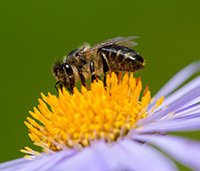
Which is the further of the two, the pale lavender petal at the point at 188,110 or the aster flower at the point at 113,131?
the pale lavender petal at the point at 188,110

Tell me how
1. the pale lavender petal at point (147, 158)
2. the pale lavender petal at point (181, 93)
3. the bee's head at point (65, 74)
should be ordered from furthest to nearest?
the bee's head at point (65, 74) → the pale lavender petal at point (181, 93) → the pale lavender petal at point (147, 158)

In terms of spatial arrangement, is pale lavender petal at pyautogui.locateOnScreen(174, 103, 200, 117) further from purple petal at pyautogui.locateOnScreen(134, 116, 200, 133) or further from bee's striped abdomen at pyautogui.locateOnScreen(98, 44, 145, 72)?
bee's striped abdomen at pyautogui.locateOnScreen(98, 44, 145, 72)

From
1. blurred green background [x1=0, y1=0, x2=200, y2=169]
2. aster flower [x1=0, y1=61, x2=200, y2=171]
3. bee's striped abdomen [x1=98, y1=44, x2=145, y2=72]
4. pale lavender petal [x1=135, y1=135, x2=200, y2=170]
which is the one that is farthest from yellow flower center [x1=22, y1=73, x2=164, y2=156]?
blurred green background [x1=0, y1=0, x2=200, y2=169]

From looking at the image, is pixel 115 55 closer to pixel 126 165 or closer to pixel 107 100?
pixel 107 100

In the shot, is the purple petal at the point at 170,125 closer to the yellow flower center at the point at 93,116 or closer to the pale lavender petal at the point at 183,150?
the yellow flower center at the point at 93,116

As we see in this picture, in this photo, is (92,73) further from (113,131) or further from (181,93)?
(113,131)

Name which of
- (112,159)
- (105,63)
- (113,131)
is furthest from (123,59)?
(112,159)

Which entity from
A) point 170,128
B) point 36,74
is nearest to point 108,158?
point 170,128

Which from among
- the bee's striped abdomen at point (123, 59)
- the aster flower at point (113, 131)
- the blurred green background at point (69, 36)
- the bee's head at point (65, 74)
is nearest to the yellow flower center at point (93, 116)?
the aster flower at point (113, 131)
